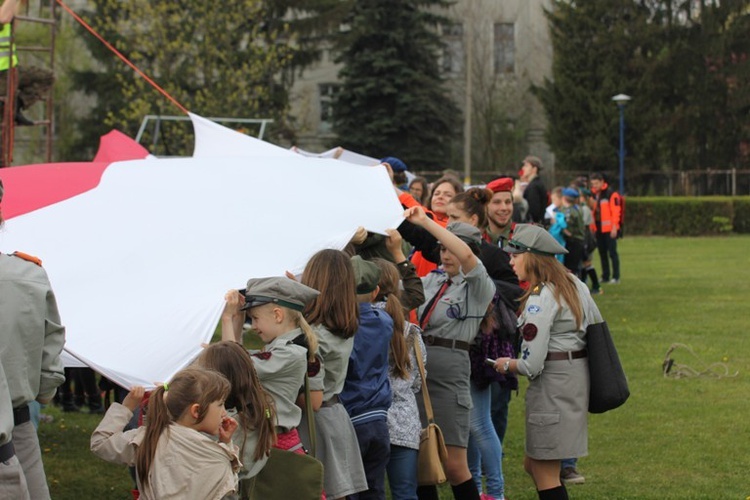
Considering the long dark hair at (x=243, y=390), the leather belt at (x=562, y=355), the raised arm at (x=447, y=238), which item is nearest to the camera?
the long dark hair at (x=243, y=390)

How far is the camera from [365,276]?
204 inches

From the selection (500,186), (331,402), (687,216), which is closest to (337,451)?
(331,402)

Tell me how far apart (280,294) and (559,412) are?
1.73m

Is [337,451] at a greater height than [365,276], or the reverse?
[365,276]

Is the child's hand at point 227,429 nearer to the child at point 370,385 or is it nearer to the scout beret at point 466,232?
the child at point 370,385

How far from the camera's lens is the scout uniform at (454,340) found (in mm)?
5805

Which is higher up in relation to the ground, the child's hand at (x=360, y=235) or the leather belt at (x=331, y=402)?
the child's hand at (x=360, y=235)

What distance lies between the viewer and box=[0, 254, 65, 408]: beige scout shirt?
396cm

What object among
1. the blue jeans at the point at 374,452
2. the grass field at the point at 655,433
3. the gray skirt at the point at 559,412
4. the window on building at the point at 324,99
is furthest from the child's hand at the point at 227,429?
the window on building at the point at 324,99

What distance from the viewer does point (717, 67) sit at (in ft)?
150

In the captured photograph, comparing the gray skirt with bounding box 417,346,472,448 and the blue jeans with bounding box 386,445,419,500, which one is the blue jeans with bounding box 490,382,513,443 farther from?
the blue jeans with bounding box 386,445,419,500

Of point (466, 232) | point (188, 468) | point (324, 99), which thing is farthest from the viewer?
point (324, 99)

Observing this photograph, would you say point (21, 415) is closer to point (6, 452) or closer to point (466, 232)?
point (6, 452)

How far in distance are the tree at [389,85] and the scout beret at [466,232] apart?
109 feet
